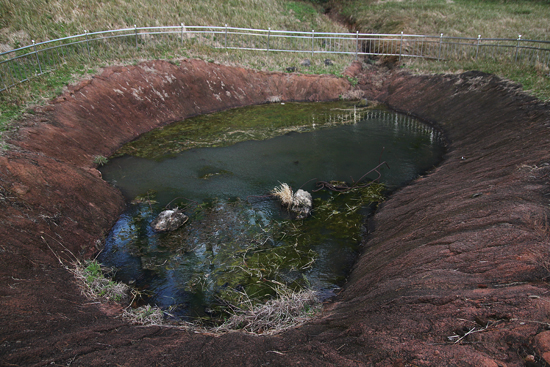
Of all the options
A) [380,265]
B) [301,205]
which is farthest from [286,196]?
[380,265]

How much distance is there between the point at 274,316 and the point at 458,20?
27.1 metres

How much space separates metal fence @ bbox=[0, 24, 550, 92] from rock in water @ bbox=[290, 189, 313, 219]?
10.7 m

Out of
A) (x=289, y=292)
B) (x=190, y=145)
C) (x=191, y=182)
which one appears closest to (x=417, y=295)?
(x=289, y=292)

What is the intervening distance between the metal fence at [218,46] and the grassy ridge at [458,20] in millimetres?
1374

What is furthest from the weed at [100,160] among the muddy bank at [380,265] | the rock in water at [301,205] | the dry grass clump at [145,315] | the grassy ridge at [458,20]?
the grassy ridge at [458,20]

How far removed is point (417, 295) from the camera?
4926 millimetres

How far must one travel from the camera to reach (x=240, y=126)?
16.4 meters

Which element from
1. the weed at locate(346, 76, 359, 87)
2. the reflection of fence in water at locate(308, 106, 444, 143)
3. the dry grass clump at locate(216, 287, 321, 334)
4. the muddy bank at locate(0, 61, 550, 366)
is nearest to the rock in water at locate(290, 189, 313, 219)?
the muddy bank at locate(0, 61, 550, 366)

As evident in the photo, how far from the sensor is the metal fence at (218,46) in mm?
14250

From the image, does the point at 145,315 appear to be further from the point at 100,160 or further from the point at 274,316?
the point at 100,160

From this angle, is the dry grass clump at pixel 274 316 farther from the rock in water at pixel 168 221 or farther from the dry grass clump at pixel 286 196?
the dry grass clump at pixel 286 196

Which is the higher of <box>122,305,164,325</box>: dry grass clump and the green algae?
the green algae

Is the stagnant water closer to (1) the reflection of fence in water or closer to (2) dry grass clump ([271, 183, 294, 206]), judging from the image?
(1) the reflection of fence in water

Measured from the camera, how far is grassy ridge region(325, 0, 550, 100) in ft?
61.2
